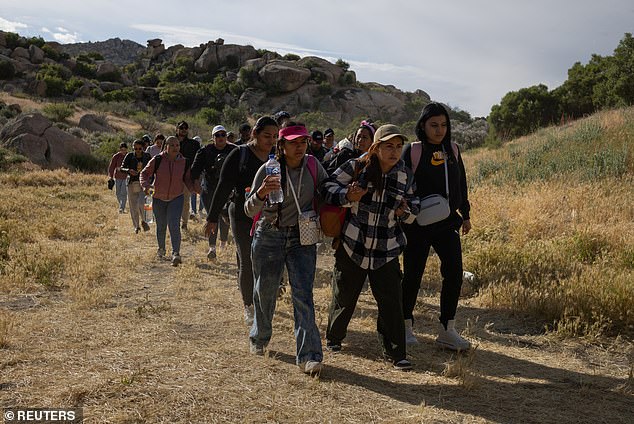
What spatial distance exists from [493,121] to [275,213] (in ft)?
108

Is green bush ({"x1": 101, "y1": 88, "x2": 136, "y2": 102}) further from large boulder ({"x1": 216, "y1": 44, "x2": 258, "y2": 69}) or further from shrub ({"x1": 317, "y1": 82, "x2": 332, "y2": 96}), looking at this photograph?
shrub ({"x1": 317, "y1": 82, "x2": 332, "y2": 96})

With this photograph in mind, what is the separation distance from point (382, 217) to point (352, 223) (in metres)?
0.25

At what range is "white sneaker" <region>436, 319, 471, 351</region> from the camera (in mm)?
5082

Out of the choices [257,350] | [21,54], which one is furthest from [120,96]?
[257,350]

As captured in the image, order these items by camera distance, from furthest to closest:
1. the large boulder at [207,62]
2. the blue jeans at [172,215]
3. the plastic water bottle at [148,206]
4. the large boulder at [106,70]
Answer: the large boulder at [207,62] → the large boulder at [106,70] → the plastic water bottle at [148,206] → the blue jeans at [172,215]

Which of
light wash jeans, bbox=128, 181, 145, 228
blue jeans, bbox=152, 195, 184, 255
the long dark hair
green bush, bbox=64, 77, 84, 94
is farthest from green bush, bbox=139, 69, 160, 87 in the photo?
the long dark hair

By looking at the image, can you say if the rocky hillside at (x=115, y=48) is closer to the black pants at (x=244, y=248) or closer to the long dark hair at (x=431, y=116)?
the black pants at (x=244, y=248)

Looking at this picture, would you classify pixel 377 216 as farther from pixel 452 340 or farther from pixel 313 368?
pixel 452 340

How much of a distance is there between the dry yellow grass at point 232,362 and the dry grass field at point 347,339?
0.05 feet

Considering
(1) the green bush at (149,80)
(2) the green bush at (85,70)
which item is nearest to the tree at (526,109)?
(2) the green bush at (85,70)

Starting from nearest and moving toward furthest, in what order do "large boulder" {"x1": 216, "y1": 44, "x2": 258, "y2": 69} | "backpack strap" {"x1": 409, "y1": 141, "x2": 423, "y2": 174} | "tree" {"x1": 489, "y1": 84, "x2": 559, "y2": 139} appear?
1. "backpack strap" {"x1": 409, "y1": 141, "x2": 423, "y2": 174}
2. "tree" {"x1": 489, "y1": 84, "x2": 559, "y2": 139}
3. "large boulder" {"x1": 216, "y1": 44, "x2": 258, "y2": 69}

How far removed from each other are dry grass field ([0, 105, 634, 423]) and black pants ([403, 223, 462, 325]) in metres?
0.52

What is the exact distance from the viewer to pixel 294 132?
176 inches

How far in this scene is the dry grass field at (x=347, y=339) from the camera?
385 cm
